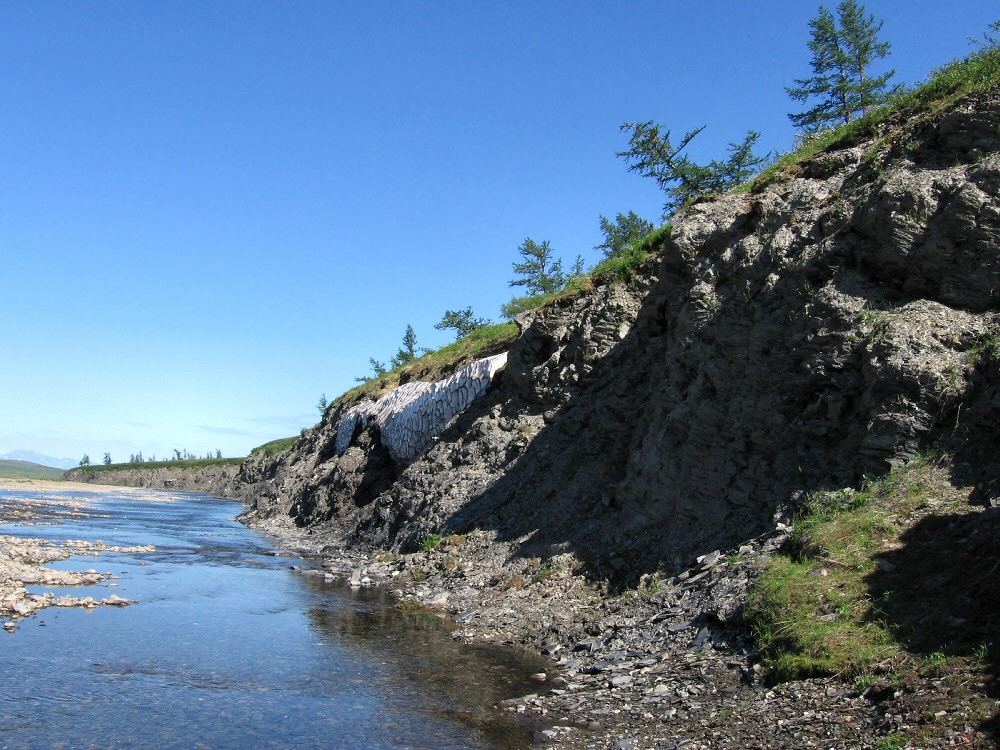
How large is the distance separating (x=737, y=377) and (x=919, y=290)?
10.5 ft

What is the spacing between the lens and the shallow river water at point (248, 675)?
26.0 feet

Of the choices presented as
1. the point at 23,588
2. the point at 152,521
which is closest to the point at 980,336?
the point at 23,588

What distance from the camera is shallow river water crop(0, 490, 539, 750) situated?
26.0 feet

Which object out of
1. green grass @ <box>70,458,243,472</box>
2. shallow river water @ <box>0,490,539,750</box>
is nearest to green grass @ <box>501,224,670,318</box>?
shallow river water @ <box>0,490,539,750</box>

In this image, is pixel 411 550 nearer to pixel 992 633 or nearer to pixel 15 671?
pixel 15 671

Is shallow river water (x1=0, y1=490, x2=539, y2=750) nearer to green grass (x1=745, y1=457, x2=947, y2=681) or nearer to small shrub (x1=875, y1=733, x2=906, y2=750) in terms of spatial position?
green grass (x1=745, y1=457, x2=947, y2=681)

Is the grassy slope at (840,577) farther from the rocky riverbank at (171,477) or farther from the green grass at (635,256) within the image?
the rocky riverbank at (171,477)

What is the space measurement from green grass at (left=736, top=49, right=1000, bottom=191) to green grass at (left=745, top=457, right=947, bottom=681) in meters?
7.87

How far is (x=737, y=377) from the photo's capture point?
13.7 m

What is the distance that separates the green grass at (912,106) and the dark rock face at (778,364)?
1.84 ft

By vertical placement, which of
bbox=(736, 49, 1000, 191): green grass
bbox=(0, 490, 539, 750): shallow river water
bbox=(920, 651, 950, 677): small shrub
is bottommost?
bbox=(0, 490, 539, 750): shallow river water

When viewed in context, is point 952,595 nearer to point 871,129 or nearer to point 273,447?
point 871,129

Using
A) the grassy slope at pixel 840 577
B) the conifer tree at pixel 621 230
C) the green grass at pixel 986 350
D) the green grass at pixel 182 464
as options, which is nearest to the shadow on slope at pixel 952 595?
the grassy slope at pixel 840 577

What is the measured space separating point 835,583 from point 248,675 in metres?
7.63
